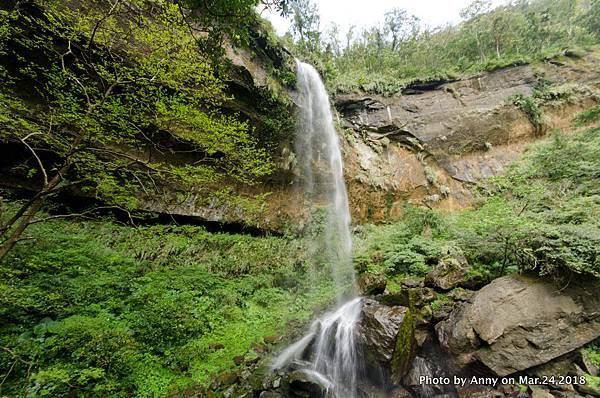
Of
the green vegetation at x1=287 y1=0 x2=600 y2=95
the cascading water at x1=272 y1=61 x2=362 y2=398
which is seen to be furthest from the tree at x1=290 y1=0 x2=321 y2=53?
the cascading water at x1=272 y1=61 x2=362 y2=398

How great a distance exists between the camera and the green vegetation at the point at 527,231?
4.40 metres

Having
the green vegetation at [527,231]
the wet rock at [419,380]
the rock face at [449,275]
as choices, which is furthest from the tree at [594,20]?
the wet rock at [419,380]

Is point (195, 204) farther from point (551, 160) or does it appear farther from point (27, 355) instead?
point (551, 160)

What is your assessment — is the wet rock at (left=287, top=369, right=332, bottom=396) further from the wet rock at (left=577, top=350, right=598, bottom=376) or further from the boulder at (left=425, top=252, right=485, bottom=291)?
the wet rock at (left=577, top=350, right=598, bottom=376)

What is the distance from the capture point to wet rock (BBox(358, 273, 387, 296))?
6660mm

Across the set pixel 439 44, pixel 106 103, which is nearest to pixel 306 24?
pixel 439 44

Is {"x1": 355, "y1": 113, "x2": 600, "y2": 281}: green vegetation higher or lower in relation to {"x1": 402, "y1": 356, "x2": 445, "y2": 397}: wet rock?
higher

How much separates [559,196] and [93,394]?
11885mm

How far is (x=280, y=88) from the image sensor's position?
996cm

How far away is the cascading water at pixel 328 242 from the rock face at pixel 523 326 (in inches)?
76.6

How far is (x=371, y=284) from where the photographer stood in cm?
704

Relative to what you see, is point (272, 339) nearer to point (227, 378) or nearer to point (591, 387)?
point (227, 378)

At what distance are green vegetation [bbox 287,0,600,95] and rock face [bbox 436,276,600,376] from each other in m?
13.0

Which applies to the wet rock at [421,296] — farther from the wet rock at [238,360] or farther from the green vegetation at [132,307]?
the wet rock at [238,360]
